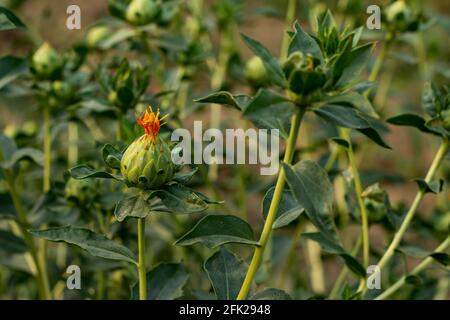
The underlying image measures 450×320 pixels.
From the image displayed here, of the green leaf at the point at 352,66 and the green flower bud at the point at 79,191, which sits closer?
the green leaf at the point at 352,66

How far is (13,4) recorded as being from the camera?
229 cm

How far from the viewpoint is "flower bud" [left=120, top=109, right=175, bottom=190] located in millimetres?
1195

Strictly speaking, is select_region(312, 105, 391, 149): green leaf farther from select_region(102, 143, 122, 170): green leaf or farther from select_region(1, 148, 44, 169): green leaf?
select_region(1, 148, 44, 169): green leaf

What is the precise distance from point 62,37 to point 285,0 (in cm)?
108

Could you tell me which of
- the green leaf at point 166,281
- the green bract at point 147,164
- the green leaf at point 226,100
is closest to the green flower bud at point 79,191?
the green leaf at point 166,281

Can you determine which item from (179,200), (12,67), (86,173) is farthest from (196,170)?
(12,67)

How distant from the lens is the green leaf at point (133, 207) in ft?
3.88

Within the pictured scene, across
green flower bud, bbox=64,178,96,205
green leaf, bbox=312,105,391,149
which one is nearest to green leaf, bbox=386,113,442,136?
green leaf, bbox=312,105,391,149

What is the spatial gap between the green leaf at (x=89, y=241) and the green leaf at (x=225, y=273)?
0.15 meters

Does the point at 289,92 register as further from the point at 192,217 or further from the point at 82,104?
the point at 192,217

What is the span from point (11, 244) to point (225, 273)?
57 cm

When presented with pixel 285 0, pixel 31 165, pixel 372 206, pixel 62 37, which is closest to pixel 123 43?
pixel 31 165

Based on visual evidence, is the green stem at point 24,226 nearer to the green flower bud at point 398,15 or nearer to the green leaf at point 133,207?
the green leaf at point 133,207

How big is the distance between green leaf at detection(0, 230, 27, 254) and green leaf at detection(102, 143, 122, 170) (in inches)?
21.3
